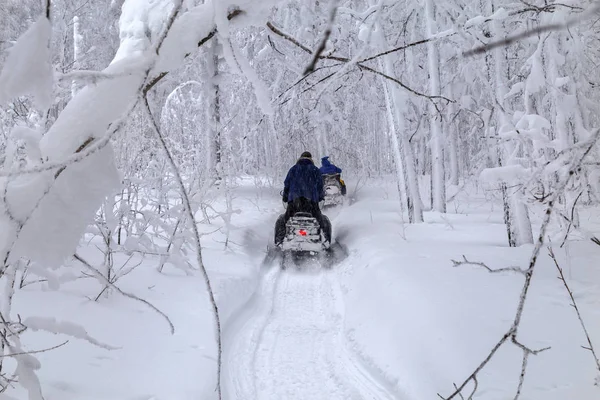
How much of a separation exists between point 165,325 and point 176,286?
1151mm

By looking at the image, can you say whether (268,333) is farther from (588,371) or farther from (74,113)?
(74,113)

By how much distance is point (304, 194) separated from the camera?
8.23 meters

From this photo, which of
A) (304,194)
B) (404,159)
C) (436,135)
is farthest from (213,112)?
(436,135)

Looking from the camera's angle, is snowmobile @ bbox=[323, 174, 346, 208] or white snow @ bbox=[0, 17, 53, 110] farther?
snowmobile @ bbox=[323, 174, 346, 208]

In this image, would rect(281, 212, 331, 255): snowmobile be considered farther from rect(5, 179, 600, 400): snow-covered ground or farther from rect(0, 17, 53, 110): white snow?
rect(0, 17, 53, 110): white snow

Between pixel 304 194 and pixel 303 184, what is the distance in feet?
0.62

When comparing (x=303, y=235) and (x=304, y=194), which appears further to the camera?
(x=304, y=194)

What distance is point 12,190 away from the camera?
793 mm

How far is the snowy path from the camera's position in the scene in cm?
339

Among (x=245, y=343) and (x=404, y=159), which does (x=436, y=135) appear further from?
(x=245, y=343)

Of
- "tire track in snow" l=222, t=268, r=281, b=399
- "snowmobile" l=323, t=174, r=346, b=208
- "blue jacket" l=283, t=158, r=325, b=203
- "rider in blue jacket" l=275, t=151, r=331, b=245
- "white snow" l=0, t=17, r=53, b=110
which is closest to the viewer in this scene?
"white snow" l=0, t=17, r=53, b=110

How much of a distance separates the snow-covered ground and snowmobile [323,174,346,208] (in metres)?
6.84

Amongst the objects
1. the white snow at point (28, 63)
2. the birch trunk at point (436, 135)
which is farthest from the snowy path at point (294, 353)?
the birch trunk at point (436, 135)

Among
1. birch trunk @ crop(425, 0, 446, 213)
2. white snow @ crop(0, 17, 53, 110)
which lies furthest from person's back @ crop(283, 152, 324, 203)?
white snow @ crop(0, 17, 53, 110)
